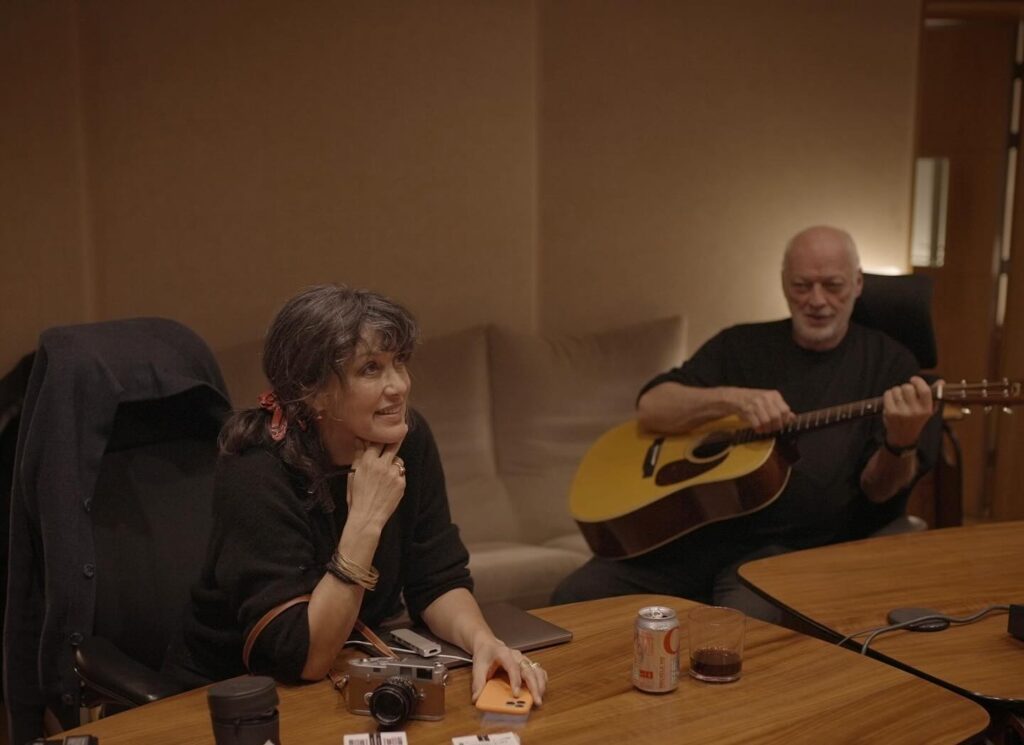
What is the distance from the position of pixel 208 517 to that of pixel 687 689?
103cm

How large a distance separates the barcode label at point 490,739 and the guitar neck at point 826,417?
1642 mm

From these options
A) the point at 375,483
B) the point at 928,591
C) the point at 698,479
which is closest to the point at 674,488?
the point at 698,479

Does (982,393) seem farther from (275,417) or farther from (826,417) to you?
(275,417)

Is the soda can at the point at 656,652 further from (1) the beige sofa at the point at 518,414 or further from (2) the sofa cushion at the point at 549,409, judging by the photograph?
(2) the sofa cushion at the point at 549,409

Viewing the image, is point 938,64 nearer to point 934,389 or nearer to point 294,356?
point 934,389

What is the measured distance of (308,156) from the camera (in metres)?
3.69

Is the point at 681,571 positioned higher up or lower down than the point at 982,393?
lower down

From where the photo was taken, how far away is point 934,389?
2729 mm

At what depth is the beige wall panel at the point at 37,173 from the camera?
3.22 metres

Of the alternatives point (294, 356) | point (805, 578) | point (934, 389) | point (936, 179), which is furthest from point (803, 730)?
point (936, 179)

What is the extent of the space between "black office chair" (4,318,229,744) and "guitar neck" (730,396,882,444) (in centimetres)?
143

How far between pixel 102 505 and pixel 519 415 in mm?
1860

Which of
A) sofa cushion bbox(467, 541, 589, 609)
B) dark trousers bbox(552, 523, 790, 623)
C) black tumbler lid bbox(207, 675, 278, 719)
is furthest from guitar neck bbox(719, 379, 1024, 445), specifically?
black tumbler lid bbox(207, 675, 278, 719)

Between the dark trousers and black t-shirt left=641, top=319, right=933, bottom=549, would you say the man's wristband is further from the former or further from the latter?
the dark trousers
